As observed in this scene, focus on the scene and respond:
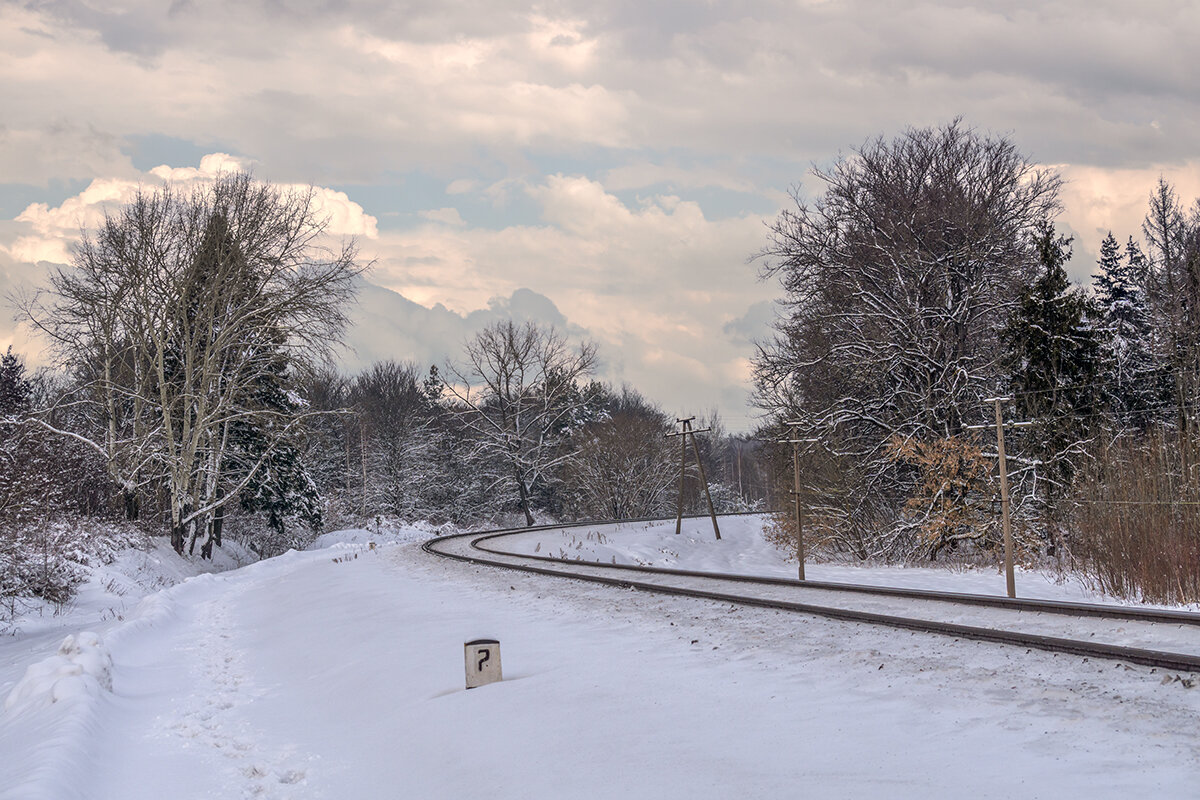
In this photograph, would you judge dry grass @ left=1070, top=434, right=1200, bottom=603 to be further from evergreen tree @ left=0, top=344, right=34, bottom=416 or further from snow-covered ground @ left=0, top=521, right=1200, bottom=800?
evergreen tree @ left=0, top=344, right=34, bottom=416

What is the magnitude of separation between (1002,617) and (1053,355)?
2170cm

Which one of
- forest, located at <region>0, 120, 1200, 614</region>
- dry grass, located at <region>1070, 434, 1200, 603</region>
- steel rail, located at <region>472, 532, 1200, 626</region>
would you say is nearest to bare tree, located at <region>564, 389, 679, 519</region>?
forest, located at <region>0, 120, 1200, 614</region>

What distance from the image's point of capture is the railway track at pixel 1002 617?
8195 mm

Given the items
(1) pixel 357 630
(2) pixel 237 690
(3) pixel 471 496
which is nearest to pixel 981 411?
(1) pixel 357 630

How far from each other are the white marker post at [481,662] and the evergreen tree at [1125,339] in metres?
26.1

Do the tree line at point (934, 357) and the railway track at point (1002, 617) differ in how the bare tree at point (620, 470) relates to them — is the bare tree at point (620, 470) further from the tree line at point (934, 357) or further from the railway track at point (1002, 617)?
the railway track at point (1002, 617)

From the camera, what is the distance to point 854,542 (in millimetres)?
31750

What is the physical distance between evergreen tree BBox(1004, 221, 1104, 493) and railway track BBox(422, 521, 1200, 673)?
16236 millimetres

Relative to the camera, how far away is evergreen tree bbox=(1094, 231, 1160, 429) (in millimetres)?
32344

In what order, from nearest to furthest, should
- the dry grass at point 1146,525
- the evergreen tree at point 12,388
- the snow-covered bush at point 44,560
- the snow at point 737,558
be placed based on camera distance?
the dry grass at point 1146,525, the snow at point 737,558, the snow-covered bush at point 44,560, the evergreen tree at point 12,388

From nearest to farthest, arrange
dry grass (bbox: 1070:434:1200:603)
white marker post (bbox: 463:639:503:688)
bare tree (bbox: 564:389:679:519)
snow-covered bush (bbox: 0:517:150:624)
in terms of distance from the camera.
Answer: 1. white marker post (bbox: 463:639:503:688)
2. dry grass (bbox: 1070:434:1200:603)
3. snow-covered bush (bbox: 0:517:150:624)
4. bare tree (bbox: 564:389:679:519)

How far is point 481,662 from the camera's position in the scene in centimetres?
968

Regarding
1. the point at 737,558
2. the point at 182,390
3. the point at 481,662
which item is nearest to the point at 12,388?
the point at 182,390

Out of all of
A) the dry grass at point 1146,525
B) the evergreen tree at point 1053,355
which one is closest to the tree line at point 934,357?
the evergreen tree at point 1053,355
